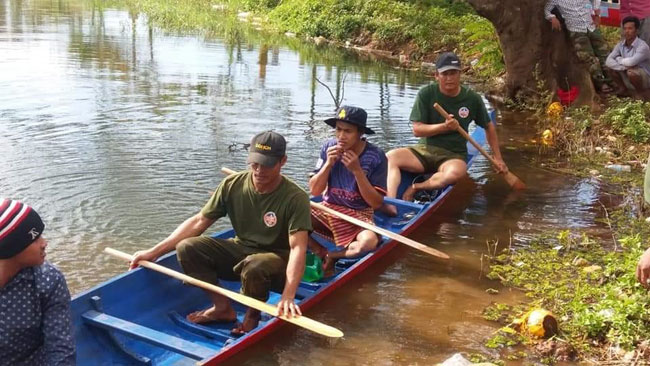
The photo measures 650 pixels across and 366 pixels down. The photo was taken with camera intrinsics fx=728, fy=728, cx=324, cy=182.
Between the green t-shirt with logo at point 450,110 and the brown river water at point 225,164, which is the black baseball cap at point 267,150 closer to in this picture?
the brown river water at point 225,164

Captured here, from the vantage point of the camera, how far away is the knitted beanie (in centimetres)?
278

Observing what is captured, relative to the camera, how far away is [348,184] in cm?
603

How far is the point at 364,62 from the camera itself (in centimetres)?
2061

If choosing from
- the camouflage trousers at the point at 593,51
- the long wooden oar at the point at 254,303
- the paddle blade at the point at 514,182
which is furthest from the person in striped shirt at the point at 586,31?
the long wooden oar at the point at 254,303

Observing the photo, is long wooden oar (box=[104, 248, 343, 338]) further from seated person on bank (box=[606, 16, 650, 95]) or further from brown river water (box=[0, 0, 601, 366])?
seated person on bank (box=[606, 16, 650, 95])

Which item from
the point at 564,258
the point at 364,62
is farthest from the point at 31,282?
the point at 364,62

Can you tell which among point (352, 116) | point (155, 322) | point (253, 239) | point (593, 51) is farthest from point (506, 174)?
point (593, 51)

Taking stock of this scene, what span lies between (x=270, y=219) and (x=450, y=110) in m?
3.61

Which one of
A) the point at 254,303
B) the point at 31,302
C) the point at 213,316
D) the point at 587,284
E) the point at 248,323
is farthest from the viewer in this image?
the point at 587,284

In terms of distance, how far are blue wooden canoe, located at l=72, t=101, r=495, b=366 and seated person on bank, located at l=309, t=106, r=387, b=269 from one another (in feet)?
0.83

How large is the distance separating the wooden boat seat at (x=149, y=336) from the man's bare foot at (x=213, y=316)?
0.70m

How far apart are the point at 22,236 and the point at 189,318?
7.21 ft

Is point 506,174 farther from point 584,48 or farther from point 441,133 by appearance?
point 584,48

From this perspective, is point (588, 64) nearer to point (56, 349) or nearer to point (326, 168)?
point (326, 168)
